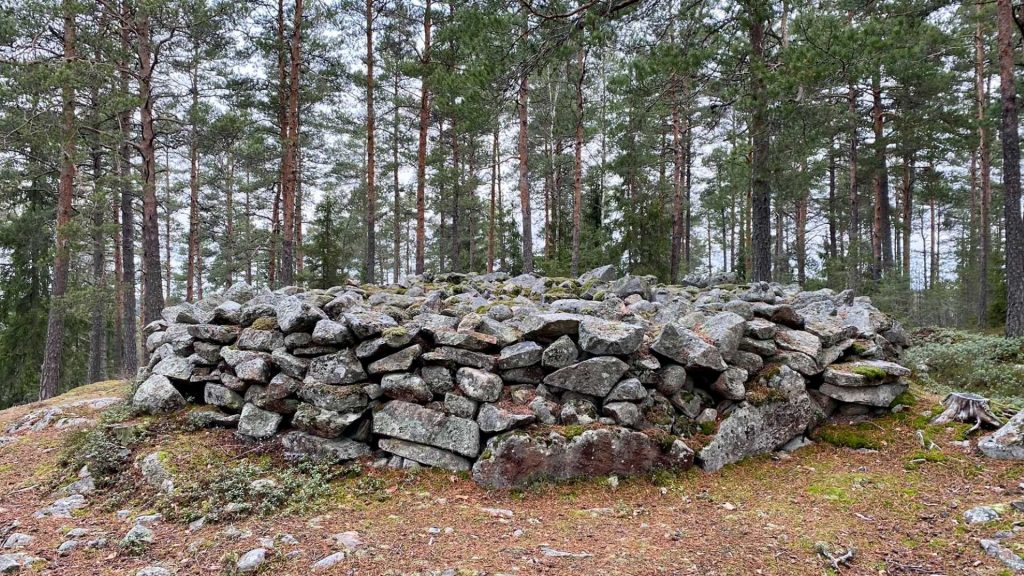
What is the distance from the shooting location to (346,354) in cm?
488

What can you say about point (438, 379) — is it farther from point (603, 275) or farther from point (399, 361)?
point (603, 275)

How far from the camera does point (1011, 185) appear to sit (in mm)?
8961

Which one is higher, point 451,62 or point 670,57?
point 451,62

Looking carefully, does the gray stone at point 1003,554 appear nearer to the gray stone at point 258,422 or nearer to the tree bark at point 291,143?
the gray stone at point 258,422

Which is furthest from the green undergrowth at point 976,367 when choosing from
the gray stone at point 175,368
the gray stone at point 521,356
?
the gray stone at point 175,368

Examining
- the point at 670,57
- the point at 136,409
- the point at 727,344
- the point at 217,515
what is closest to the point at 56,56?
the point at 136,409

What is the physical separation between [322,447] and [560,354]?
2.53m

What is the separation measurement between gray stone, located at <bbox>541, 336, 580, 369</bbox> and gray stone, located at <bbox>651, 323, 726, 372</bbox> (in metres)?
0.91

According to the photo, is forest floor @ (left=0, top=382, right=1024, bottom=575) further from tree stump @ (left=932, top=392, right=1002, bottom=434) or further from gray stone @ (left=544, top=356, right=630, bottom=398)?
gray stone @ (left=544, top=356, right=630, bottom=398)

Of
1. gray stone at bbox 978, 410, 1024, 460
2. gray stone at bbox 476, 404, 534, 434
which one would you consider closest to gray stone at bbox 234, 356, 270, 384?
gray stone at bbox 476, 404, 534, 434

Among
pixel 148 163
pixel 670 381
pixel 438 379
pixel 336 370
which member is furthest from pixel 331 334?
pixel 148 163

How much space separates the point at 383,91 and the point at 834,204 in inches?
825

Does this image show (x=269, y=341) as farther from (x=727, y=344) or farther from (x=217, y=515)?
(x=727, y=344)

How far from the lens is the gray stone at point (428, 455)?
4.32m
